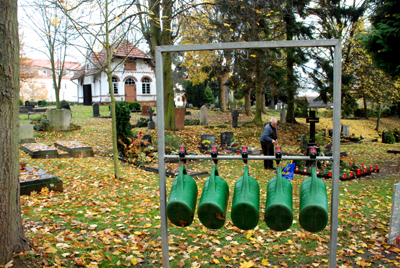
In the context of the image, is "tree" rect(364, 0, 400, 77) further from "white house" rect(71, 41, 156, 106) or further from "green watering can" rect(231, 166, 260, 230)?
"white house" rect(71, 41, 156, 106)

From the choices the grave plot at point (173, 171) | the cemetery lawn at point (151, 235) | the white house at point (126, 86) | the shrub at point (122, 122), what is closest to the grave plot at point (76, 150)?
the shrub at point (122, 122)

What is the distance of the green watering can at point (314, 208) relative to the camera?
2.60m

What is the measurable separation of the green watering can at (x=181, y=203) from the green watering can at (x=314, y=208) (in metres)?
0.98

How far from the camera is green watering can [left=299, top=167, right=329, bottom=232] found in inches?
102

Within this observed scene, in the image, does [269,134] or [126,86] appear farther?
[126,86]

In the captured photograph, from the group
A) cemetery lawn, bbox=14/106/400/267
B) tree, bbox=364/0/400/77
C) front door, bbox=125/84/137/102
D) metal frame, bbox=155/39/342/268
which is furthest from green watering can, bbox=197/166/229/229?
A: front door, bbox=125/84/137/102

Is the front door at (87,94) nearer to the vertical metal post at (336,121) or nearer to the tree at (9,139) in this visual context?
the tree at (9,139)

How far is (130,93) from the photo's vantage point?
3988 centimetres

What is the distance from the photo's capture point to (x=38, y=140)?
47.5 ft

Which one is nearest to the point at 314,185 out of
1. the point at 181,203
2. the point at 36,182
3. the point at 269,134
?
the point at 181,203

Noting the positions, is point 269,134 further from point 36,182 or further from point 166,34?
point 166,34

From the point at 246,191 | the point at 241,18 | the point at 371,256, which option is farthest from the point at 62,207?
the point at 241,18

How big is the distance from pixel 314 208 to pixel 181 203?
1.14 meters

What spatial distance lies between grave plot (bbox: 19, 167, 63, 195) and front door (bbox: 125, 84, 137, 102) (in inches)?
1328
